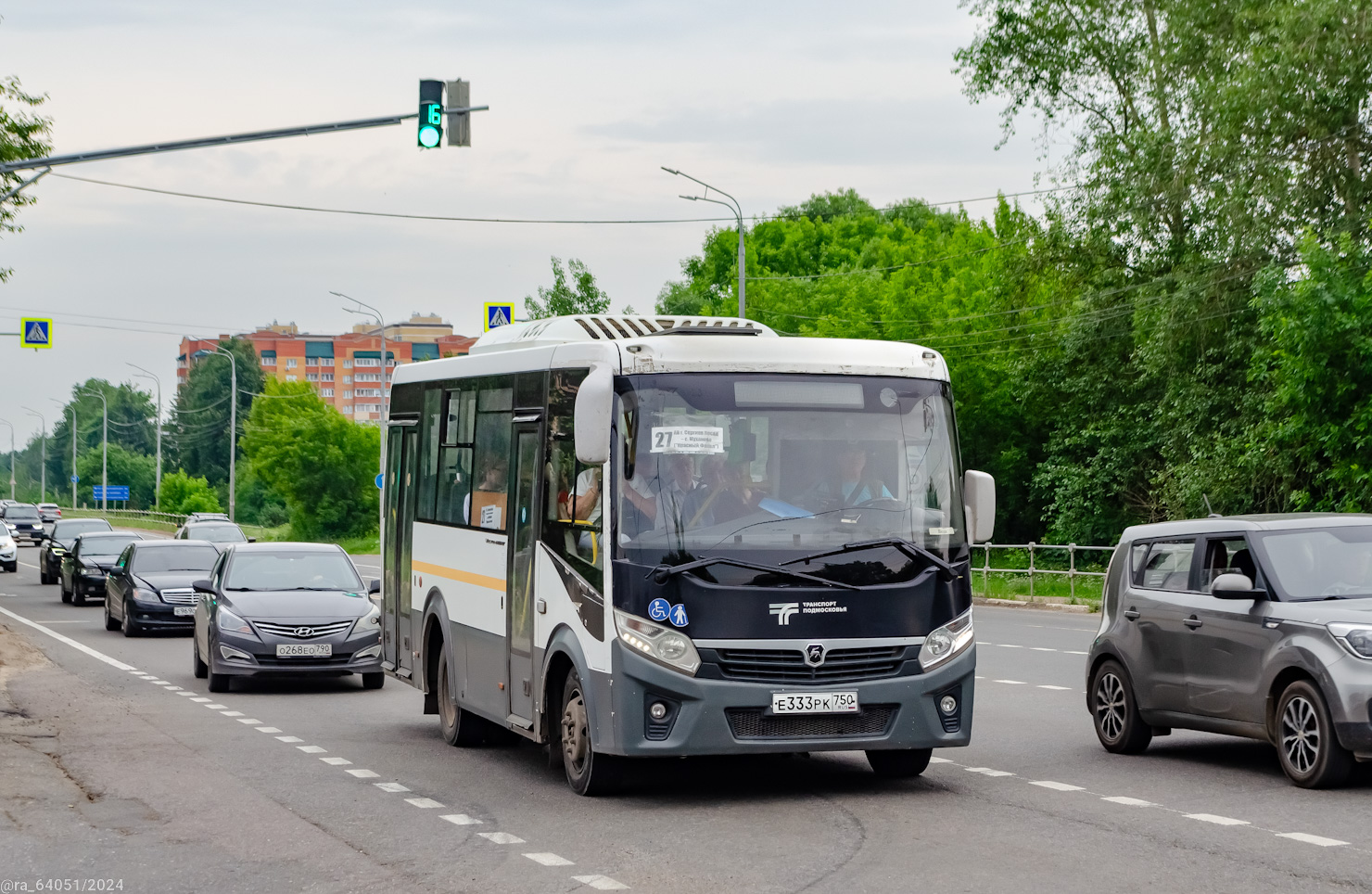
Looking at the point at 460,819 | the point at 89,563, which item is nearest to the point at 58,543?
the point at 89,563

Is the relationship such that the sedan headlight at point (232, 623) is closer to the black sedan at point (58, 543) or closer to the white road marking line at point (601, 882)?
the white road marking line at point (601, 882)

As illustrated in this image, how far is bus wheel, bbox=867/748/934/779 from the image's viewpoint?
11312 millimetres

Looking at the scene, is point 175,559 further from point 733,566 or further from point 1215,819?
point 1215,819

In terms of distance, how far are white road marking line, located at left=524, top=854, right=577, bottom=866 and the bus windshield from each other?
204cm

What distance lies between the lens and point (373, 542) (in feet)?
265

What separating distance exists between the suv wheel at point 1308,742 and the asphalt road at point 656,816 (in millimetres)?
118

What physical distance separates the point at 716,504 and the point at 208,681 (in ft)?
34.0

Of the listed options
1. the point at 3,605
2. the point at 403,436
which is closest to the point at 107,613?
the point at 3,605

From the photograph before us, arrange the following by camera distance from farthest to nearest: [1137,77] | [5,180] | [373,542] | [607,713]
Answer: [373,542] → [1137,77] → [5,180] → [607,713]

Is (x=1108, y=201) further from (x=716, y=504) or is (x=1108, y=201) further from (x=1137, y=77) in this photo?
(x=716, y=504)

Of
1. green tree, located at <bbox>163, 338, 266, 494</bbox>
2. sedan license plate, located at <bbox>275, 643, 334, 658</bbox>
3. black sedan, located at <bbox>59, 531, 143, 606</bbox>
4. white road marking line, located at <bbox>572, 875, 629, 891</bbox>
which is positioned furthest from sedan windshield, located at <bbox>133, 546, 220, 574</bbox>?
green tree, located at <bbox>163, 338, 266, 494</bbox>

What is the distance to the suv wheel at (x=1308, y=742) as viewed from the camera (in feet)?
34.2

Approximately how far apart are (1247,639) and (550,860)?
190 inches

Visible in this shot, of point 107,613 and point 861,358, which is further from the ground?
point 861,358
